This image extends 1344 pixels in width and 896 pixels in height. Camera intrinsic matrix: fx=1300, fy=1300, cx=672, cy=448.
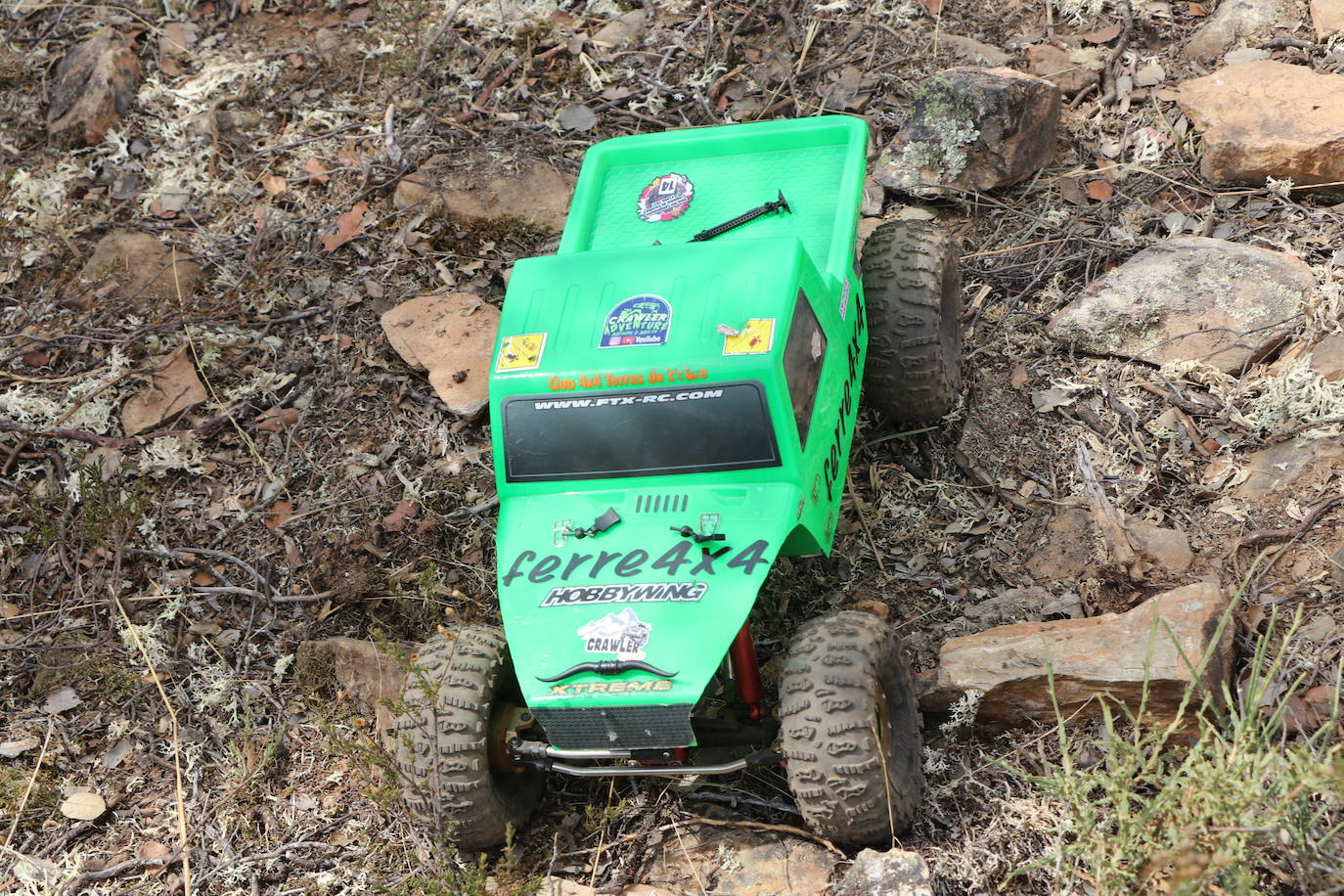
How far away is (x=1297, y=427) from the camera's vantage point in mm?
5418

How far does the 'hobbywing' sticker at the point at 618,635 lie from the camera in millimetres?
4234

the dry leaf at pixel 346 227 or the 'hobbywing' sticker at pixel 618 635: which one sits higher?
the 'hobbywing' sticker at pixel 618 635

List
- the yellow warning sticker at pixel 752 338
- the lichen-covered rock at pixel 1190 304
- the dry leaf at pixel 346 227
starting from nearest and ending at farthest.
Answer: the yellow warning sticker at pixel 752 338 → the lichen-covered rock at pixel 1190 304 → the dry leaf at pixel 346 227

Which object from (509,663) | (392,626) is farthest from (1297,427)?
(392,626)

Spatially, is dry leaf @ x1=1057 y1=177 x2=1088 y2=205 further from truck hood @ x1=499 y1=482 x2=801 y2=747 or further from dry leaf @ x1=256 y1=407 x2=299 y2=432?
dry leaf @ x1=256 y1=407 x2=299 y2=432

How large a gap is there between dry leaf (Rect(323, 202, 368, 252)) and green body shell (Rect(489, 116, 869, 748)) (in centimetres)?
242

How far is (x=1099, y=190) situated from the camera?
273 inches

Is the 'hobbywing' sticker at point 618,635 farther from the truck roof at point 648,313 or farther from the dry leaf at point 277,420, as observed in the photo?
the dry leaf at point 277,420

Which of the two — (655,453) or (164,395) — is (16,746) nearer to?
(164,395)

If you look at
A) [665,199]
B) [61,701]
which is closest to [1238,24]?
[665,199]

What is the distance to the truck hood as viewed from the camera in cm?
418

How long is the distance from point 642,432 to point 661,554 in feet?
1.55

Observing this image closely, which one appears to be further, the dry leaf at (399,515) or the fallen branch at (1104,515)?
the dry leaf at (399,515)

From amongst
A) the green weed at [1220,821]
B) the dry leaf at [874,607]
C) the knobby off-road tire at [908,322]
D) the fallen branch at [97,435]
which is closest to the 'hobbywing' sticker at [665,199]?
the knobby off-road tire at [908,322]
